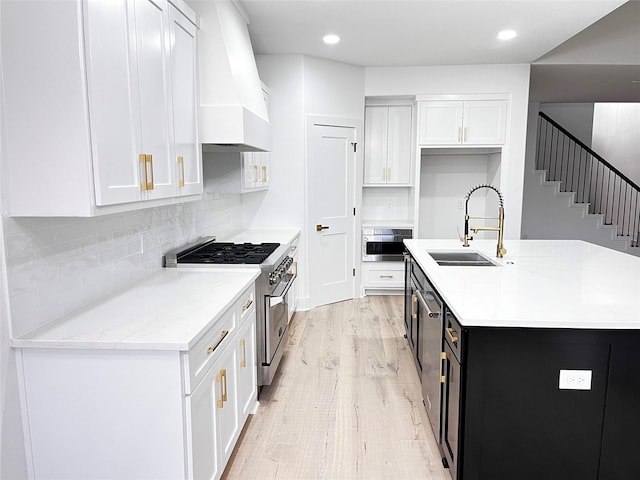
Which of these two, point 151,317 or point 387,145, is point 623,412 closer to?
point 151,317

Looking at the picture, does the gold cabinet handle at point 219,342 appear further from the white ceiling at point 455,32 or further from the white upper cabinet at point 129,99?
the white ceiling at point 455,32

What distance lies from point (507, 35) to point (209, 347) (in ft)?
12.6

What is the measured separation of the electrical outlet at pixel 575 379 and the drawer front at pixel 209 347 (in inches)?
56.5

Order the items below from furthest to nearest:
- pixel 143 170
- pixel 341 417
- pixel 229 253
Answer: pixel 229 253 → pixel 341 417 → pixel 143 170

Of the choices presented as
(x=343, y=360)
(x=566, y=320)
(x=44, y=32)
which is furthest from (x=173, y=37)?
(x=343, y=360)

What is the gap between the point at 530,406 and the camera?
1.85m

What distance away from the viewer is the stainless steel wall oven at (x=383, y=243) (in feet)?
18.2

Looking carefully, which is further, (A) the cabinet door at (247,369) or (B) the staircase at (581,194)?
(B) the staircase at (581,194)

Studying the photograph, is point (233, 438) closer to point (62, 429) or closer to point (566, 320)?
point (62, 429)

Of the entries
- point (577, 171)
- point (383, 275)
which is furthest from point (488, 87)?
point (577, 171)

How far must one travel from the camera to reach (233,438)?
7.49 feet

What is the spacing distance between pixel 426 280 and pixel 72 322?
6.26 feet

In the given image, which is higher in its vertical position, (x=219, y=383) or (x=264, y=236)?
(x=264, y=236)

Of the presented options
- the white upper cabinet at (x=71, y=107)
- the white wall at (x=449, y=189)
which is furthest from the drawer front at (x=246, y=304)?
the white wall at (x=449, y=189)
